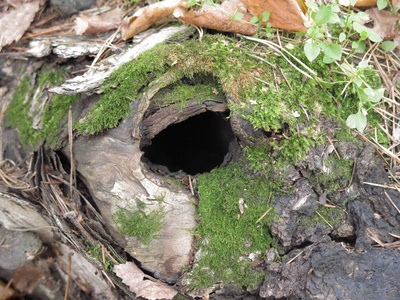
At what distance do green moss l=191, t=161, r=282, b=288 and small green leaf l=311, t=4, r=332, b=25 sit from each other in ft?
3.54

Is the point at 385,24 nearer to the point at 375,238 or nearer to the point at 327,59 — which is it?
the point at 327,59

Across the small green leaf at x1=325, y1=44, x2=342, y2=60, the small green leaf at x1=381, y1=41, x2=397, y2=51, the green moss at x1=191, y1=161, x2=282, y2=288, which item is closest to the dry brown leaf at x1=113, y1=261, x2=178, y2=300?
the green moss at x1=191, y1=161, x2=282, y2=288

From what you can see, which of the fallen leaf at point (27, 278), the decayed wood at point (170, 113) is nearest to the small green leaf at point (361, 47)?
the decayed wood at point (170, 113)

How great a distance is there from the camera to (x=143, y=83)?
2186 mm

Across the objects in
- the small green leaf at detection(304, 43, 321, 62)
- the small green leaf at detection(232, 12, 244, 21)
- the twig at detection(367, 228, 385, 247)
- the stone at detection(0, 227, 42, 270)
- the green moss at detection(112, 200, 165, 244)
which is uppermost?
the small green leaf at detection(232, 12, 244, 21)

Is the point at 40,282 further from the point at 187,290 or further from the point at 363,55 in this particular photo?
the point at 363,55

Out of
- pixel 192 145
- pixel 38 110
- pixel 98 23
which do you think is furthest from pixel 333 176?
pixel 38 110

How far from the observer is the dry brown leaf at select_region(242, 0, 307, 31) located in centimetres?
223

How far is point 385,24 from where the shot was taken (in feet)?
8.36

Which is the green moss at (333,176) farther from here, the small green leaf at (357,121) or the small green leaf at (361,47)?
the small green leaf at (361,47)

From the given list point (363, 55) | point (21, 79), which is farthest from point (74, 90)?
point (363, 55)

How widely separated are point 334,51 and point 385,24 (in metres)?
0.76

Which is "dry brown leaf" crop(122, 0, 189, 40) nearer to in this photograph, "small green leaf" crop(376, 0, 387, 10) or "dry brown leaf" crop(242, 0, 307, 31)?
"dry brown leaf" crop(242, 0, 307, 31)

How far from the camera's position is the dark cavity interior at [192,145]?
10.6ft
